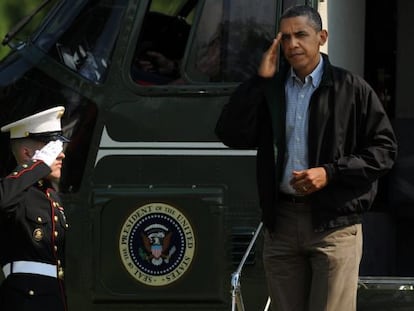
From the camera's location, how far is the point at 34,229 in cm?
455

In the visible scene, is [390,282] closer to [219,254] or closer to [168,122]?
[219,254]

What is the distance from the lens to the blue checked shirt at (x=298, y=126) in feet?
15.3

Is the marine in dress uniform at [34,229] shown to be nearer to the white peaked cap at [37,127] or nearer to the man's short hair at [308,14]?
the white peaked cap at [37,127]

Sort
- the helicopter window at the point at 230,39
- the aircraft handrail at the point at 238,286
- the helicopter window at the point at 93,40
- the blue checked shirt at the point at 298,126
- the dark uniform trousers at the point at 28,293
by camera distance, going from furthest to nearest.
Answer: the helicopter window at the point at 93,40 < the helicopter window at the point at 230,39 < the aircraft handrail at the point at 238,286 < the blue checked shirt at the point at 298,126 < the dark uniform trousers at the point at 28,293

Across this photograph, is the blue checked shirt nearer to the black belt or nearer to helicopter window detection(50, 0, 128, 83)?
the black belt

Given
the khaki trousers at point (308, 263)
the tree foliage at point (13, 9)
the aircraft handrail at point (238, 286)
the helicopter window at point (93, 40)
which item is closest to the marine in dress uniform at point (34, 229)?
the aircraft handrail at point (238, 286)

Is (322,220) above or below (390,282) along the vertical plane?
above

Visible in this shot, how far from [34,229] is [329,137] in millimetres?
1211

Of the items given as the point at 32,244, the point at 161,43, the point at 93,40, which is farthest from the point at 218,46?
the point at 32,244

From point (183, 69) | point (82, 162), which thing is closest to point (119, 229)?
point (82, 162)

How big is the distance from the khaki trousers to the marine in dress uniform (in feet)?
2.85

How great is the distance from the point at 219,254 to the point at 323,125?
1.23m

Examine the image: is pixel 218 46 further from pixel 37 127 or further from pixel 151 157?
pixel 37 127

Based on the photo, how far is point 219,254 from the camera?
18.5 feet
